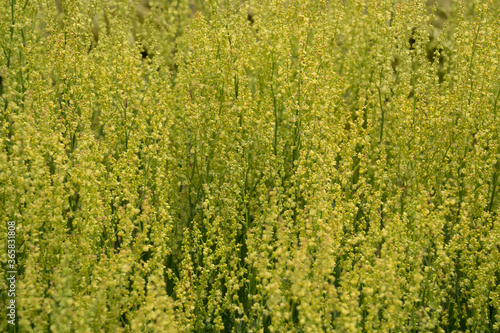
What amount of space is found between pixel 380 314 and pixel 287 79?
81.0 inches

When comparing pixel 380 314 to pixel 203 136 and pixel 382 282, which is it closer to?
pixel 382 282

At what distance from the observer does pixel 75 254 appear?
3393 mm

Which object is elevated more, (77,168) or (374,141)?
(374,141)

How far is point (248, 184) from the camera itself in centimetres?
468

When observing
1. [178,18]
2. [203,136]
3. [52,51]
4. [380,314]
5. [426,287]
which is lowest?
[380,314]

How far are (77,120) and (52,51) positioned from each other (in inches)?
33.0

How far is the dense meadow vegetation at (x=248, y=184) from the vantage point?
3.22 meters

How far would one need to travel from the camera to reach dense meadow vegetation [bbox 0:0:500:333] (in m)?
3.22

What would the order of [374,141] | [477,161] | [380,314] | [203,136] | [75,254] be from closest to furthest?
[75,254]
[380,314]
[477,161]
[203,136]
[374,141]

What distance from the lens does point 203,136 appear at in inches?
177

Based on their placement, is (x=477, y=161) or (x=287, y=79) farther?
Answer: (x=287, y=79)

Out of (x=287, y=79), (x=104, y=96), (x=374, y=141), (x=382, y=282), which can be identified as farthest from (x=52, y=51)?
(x=382, y=282)

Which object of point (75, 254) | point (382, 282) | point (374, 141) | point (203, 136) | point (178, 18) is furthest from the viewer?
point (178, 18)

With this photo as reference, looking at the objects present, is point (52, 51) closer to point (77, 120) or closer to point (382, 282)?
point (77, 120)
